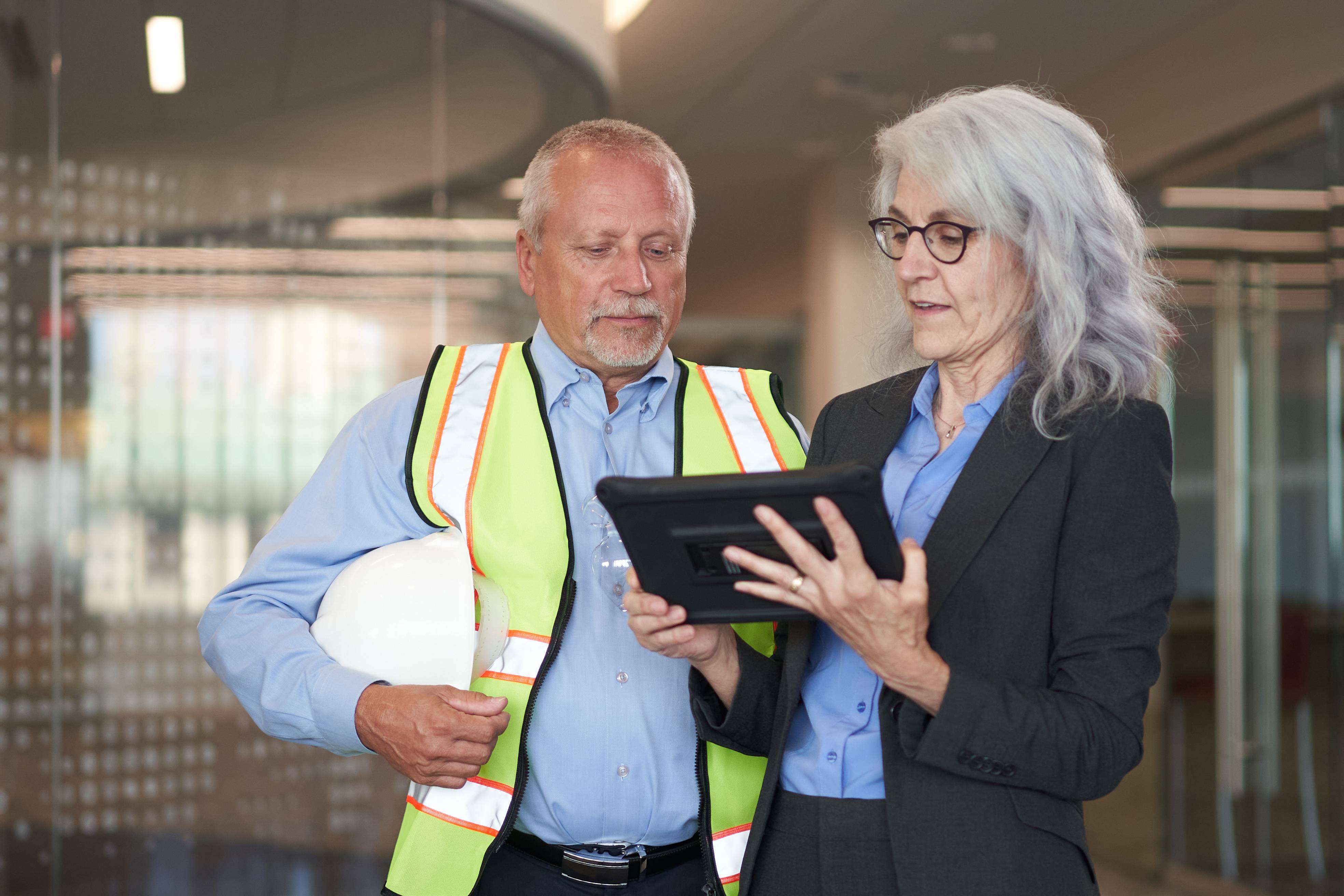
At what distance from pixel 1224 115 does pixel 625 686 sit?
437 centimetres

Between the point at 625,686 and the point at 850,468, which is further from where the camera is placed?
the point at 625,686

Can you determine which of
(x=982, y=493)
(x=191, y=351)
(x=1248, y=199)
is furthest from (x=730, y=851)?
(x=1248, y=199)

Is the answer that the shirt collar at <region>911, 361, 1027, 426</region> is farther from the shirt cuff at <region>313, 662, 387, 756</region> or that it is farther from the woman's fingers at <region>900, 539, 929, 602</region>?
the shirt cuff at <region>313, 662, 387, 756</region>

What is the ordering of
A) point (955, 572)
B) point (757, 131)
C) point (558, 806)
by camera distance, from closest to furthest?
point (955, 572), point (558, 806), point (757, 131)

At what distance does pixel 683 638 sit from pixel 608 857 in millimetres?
462

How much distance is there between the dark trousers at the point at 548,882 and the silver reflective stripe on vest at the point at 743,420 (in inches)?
25.3

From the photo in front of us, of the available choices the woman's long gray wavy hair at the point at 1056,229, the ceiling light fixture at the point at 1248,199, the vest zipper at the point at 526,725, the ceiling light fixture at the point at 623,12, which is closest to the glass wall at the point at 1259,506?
the ceiling light fixture at the point at 1248,199

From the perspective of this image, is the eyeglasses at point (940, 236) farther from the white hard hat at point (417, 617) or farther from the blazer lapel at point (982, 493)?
the white hard hat at point (417, 617)

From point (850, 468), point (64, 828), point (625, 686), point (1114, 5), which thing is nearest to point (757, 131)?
point (1114, 5)

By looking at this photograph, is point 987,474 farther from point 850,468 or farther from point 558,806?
point 558,806

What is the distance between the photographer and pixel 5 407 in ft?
11.8

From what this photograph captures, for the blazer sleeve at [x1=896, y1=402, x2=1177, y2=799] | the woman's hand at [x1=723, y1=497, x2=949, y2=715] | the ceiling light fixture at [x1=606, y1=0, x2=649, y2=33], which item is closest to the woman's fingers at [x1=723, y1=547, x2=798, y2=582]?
the woman's hand at [x1=723, y1=497, x2=949, y2=715]

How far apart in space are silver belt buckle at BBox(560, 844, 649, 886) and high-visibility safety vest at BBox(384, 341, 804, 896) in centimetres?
11

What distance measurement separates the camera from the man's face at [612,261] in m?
2.00
